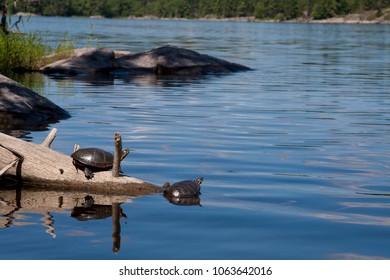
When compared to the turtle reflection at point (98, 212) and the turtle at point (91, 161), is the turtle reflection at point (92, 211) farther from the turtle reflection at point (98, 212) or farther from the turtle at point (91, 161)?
the turtle at point (91, 161)

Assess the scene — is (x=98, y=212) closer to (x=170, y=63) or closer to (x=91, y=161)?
(x=91, y=161)

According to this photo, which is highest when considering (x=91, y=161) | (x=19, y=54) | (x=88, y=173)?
(x=91, y=161)

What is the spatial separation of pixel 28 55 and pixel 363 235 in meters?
22.6

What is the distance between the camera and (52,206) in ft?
32.2

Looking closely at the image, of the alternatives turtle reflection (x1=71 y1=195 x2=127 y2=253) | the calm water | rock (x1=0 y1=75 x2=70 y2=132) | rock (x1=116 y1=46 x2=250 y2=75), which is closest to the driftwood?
the calm water

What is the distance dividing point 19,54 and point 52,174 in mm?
18988

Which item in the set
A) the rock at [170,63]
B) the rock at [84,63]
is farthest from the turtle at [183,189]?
the rock at [170,63]

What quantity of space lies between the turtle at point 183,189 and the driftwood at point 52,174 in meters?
0.29

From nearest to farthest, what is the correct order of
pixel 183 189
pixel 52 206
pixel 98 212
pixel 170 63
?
pixel 98 212 < pixel 52 206 < pixel 183 189 < pixel 170 63

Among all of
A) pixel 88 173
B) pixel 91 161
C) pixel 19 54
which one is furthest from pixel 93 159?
pixel 19 54

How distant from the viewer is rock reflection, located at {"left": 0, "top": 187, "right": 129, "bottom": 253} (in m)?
9.07

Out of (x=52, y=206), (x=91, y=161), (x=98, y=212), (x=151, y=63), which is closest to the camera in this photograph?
(x=98, y=212)

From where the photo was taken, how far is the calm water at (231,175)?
8234mm
